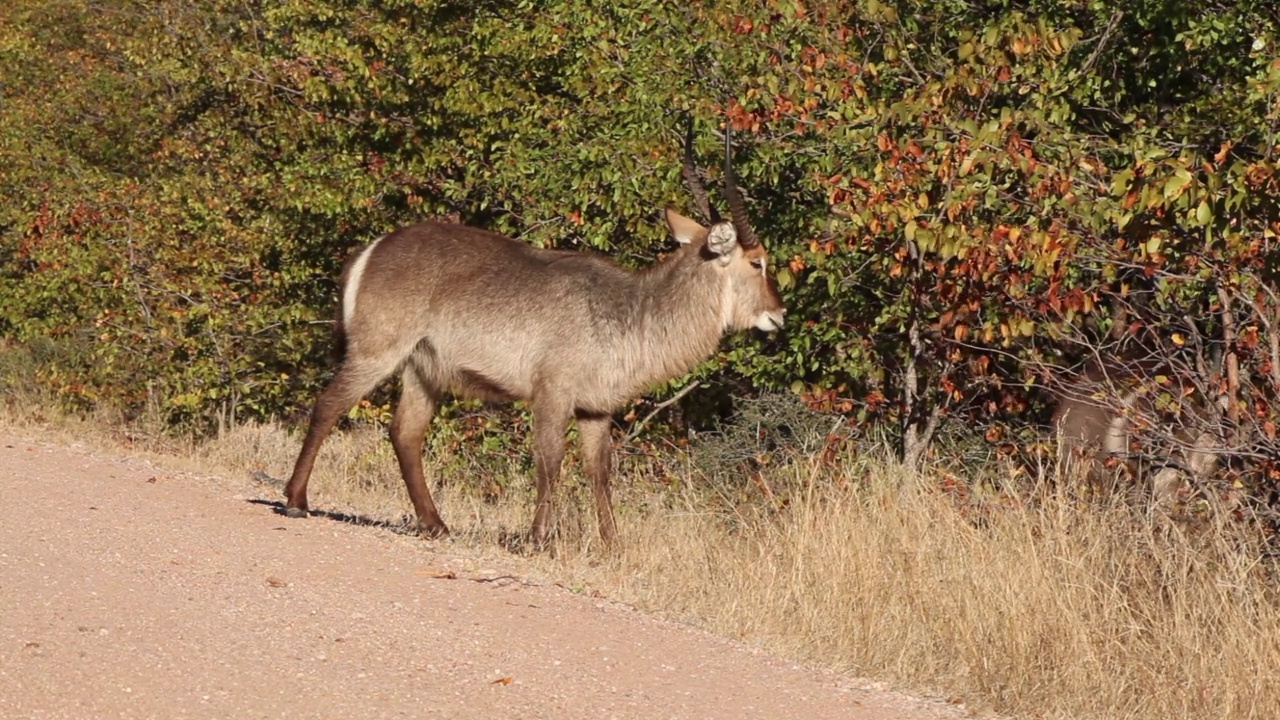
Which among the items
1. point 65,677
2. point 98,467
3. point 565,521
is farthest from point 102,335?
point 65,677

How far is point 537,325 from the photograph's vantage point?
9.02 meters

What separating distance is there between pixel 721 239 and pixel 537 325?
1.07 meters

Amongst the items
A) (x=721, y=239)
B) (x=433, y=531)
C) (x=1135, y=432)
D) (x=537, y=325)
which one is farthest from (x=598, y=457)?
(x=1135, y=432)

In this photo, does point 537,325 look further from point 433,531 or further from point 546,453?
point 433,531

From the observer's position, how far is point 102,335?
13.3m

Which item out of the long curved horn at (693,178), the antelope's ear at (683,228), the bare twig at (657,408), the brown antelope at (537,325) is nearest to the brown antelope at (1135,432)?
the brown antelope at (537,325)

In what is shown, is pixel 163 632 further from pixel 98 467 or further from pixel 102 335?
pixel 102 335

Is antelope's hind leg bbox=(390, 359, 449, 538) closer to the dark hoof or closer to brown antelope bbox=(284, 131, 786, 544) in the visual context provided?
brown antelope bbox=(284, 131, 786, 544)

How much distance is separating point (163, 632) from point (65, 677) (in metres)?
0.63

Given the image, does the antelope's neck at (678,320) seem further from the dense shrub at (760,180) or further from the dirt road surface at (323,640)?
the dirt road surface at (323,640)

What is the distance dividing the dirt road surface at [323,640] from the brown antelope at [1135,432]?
2069 mm

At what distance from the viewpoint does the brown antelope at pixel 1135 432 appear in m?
7.52

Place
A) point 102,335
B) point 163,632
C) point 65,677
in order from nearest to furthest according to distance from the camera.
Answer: point 65,677, point 163,632, point 102,335

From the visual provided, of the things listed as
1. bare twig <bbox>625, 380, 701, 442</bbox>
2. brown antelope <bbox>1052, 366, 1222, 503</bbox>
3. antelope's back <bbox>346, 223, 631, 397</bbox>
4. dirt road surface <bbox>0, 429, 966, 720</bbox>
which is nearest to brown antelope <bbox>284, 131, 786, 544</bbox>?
antelope's back <bbox>346, 223, 631, 397</bbox>
